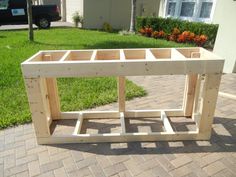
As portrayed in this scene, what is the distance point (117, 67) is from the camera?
8.92ft

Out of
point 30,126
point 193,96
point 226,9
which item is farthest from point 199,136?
point 226,9

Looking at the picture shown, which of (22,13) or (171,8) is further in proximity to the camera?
(22,13)

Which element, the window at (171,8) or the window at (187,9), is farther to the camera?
the window at (171,8)

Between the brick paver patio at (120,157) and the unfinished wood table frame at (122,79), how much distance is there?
5.3 inches

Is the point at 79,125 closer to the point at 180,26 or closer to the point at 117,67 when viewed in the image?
the point at 117,67

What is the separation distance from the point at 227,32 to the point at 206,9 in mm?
5665

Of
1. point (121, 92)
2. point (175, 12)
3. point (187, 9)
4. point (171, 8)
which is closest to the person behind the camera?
point (121, 92)

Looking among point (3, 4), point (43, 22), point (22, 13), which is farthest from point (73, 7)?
point (3, 4)

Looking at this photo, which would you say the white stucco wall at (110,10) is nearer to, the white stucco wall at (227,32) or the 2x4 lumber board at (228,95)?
the white stucco wall at (227,32)

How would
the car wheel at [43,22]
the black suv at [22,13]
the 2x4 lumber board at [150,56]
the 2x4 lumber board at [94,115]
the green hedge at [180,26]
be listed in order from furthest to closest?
the car wheel at [43,22]
the black suv at [22,13]
the green hedge at [180,26]
the 2x4 lumber board at [94,115]
the 2x4 lumber board at [150,56]

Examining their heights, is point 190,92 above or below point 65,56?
below

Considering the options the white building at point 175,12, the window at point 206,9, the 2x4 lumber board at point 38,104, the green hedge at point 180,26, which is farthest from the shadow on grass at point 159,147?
the window at point 206,9

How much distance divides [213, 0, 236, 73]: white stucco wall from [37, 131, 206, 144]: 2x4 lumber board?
356 centimetres

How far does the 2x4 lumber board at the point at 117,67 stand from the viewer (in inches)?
105
